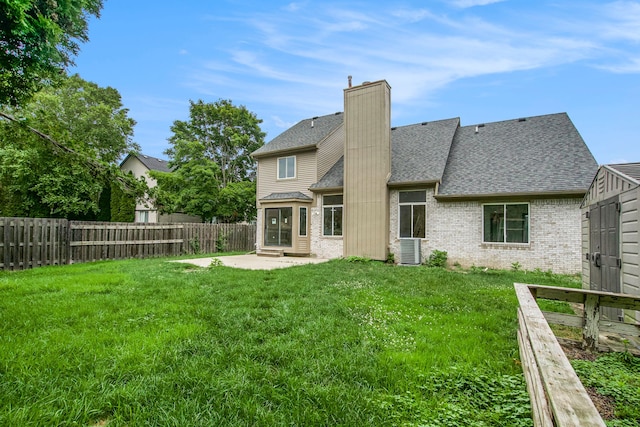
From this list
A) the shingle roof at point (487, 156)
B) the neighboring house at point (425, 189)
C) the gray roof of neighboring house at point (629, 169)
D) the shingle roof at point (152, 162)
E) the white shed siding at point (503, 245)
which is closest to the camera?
the gray roof of neighboring house at point (629, 169)


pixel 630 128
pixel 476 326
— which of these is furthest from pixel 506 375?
pixel 630 128

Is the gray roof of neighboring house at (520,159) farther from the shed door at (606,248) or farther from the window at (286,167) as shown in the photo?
the window at (286,167)

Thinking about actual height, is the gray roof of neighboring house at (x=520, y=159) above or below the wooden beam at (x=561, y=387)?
above

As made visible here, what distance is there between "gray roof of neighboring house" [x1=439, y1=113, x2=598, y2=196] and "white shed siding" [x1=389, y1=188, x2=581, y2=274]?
617 millimetres

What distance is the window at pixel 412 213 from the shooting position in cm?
1173

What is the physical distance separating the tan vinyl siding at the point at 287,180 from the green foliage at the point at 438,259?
5853 mm

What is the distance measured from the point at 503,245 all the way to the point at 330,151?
834 centimetres

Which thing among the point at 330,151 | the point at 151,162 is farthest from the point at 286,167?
the point at 151,162

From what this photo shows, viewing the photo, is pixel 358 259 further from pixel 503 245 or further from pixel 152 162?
pixel 152 162

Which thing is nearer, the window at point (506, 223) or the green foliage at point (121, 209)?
the window at point (506, 223)

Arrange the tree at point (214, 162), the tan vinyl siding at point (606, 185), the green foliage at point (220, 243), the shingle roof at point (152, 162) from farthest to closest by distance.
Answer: the shingle roof at point (152, 162)
the tree at point (214, 162)
the green foliage at point (220, 243)
the tan vinyl siding at point (606, 185)

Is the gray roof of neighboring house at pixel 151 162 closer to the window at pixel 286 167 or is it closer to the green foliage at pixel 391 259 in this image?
the window at pixel 286 167

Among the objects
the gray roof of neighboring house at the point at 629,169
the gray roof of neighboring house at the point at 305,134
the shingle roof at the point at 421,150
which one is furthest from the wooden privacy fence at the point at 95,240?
the gray roof of neighboring house at the point at 629,169

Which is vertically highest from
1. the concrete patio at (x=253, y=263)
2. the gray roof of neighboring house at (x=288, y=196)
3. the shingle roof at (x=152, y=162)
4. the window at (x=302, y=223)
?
the shingle roof at (x=152, y=162)
